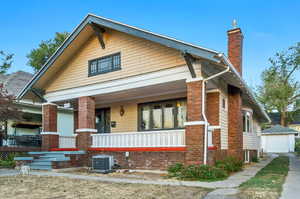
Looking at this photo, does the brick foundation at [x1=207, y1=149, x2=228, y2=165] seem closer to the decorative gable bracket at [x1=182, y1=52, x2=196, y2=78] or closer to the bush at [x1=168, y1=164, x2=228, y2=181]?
the bush at [x1=168, y1=164, x2=228, y2=181]

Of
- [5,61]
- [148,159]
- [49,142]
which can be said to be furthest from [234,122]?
[5,61]

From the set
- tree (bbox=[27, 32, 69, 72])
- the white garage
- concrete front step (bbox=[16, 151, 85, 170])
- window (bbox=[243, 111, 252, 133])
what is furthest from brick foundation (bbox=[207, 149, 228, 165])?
tree (bbox=[27, 32, 69, 72])

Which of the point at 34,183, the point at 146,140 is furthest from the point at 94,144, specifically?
the point at 34,183

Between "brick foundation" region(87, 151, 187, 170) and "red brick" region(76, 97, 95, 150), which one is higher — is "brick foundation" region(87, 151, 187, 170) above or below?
below

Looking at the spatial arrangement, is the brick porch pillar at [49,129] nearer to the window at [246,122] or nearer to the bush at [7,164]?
the bush at [7,164]

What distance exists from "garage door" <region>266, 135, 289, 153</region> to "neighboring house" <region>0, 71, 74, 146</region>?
25.3 meters

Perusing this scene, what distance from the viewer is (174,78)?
32.0 feet

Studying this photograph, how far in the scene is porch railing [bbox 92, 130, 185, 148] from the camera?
9.95 meters

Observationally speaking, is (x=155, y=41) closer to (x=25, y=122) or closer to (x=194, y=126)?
(x=194, y=126)

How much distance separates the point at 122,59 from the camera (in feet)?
37.2

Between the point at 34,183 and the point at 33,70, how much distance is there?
28.6 meters

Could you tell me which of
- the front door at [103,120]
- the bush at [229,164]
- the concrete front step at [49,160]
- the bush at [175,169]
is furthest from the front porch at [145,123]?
the concrete front step at [49,160]

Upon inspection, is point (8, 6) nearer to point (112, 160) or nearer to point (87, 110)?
point (87, 110)

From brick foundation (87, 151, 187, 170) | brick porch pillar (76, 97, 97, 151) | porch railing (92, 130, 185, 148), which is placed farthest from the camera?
brick porch pillar (76, 97, 97, 151)
